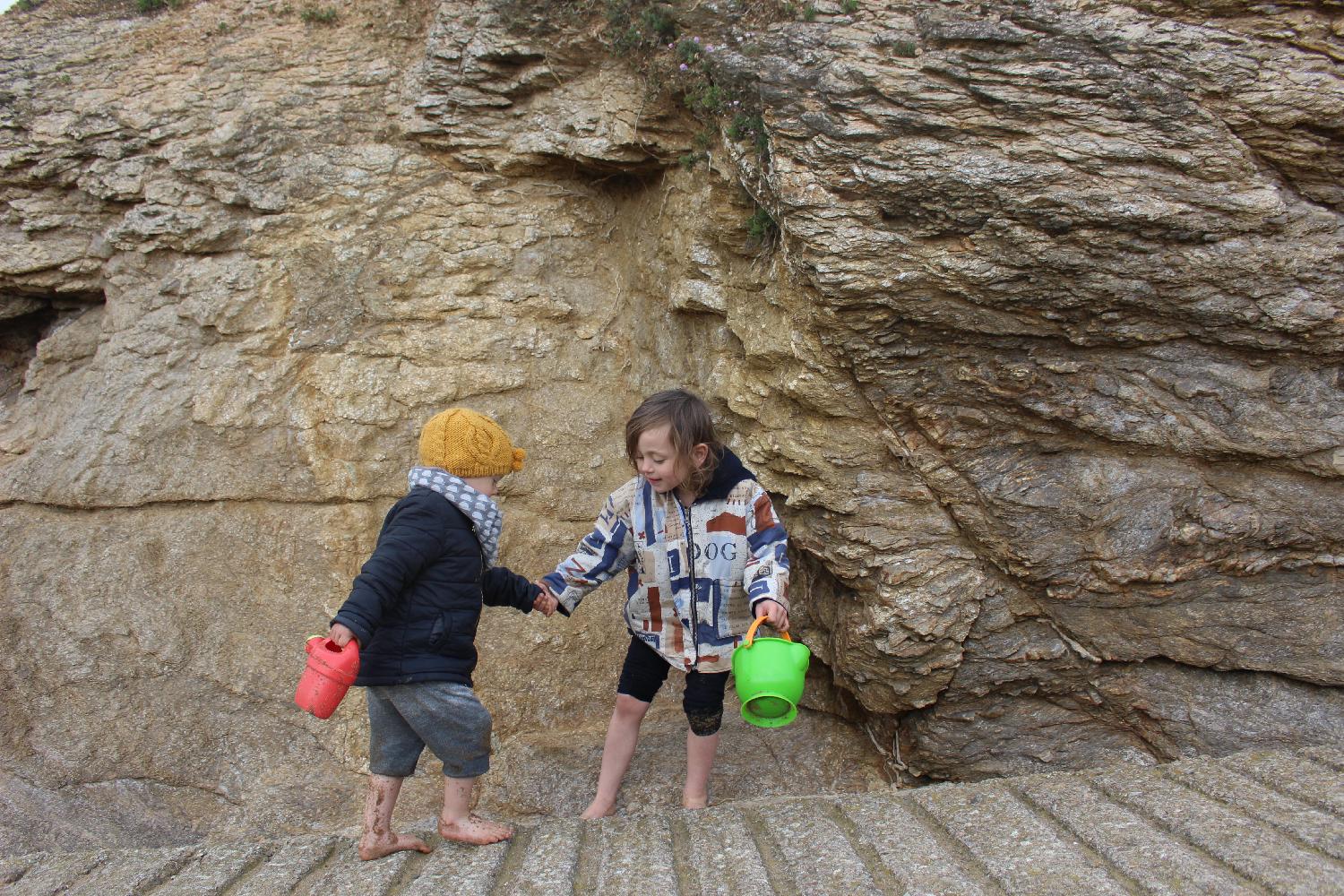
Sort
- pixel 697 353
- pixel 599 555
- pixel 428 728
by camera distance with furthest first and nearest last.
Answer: pixel 697 353, pixel 599 555, pixel 428 728

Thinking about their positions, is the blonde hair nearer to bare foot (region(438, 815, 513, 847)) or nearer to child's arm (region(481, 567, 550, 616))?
child's arm (region(481, 567, 550, 616))

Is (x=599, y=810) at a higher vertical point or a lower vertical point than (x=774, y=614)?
lower

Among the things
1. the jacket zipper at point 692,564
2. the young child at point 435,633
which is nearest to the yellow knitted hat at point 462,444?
the young child at point 435,633

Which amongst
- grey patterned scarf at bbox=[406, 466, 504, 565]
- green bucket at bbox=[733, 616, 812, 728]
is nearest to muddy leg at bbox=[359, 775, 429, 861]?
grey patterned scarf at bbox=[406, 466, 504, 565]

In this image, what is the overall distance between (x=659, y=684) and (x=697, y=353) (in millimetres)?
1436

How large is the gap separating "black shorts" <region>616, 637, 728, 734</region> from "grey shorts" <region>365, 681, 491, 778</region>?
51 cm

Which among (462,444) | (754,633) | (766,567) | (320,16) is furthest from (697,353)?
(320,16)

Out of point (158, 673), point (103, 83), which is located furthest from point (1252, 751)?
point (103, 83)

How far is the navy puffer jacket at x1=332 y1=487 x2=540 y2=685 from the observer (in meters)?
2.26

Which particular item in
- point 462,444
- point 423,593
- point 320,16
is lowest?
point 423,593

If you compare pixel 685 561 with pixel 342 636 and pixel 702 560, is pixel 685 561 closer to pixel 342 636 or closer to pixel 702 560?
pixel 702 560

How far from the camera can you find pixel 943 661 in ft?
10.2

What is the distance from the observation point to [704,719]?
8.96 ft

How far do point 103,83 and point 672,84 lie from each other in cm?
243
